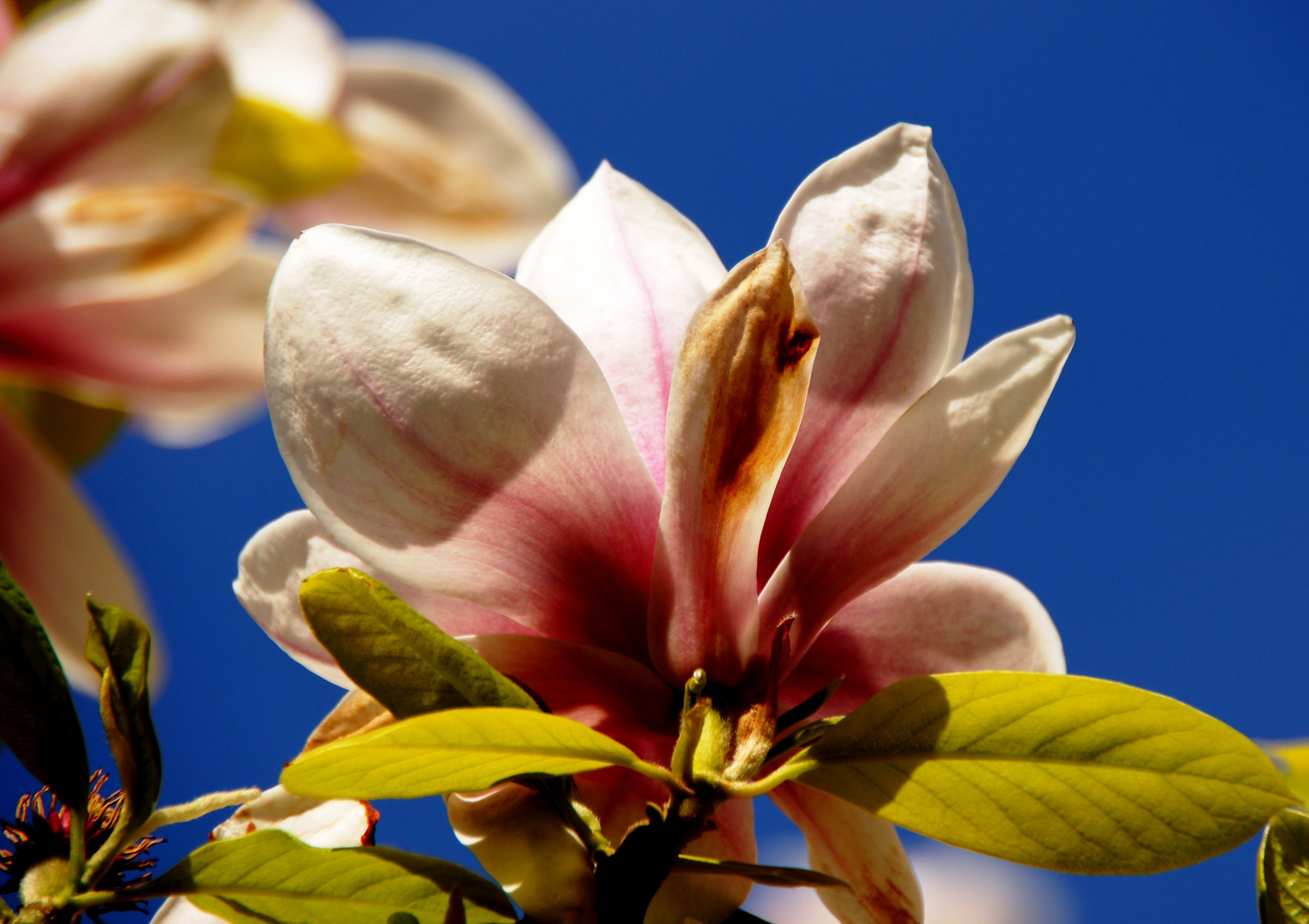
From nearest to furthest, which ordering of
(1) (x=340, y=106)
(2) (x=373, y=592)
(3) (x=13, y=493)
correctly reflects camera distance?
(2) (x=373, y=592) < (3) (x=13, y=493) < (1) (x=340, y=106)

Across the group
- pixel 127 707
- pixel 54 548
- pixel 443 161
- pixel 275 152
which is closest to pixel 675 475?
pixel 127 707

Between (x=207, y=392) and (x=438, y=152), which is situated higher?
(x=438, y=152)

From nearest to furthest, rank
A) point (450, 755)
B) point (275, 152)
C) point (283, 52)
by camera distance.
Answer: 1. point (450, 755)
2. point (275, 152)
3. point (283, 52)

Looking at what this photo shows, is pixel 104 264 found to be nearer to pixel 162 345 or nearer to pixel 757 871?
pixel 162 345

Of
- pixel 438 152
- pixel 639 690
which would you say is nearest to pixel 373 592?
pixel 639 690

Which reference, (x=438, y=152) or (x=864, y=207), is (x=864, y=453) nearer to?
(x=864, y=207)

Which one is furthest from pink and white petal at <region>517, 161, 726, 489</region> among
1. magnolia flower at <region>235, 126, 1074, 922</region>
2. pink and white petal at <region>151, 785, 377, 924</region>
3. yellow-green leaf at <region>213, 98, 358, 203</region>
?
yellow-green leaf at <region>213, 98, 358, 203</region>
